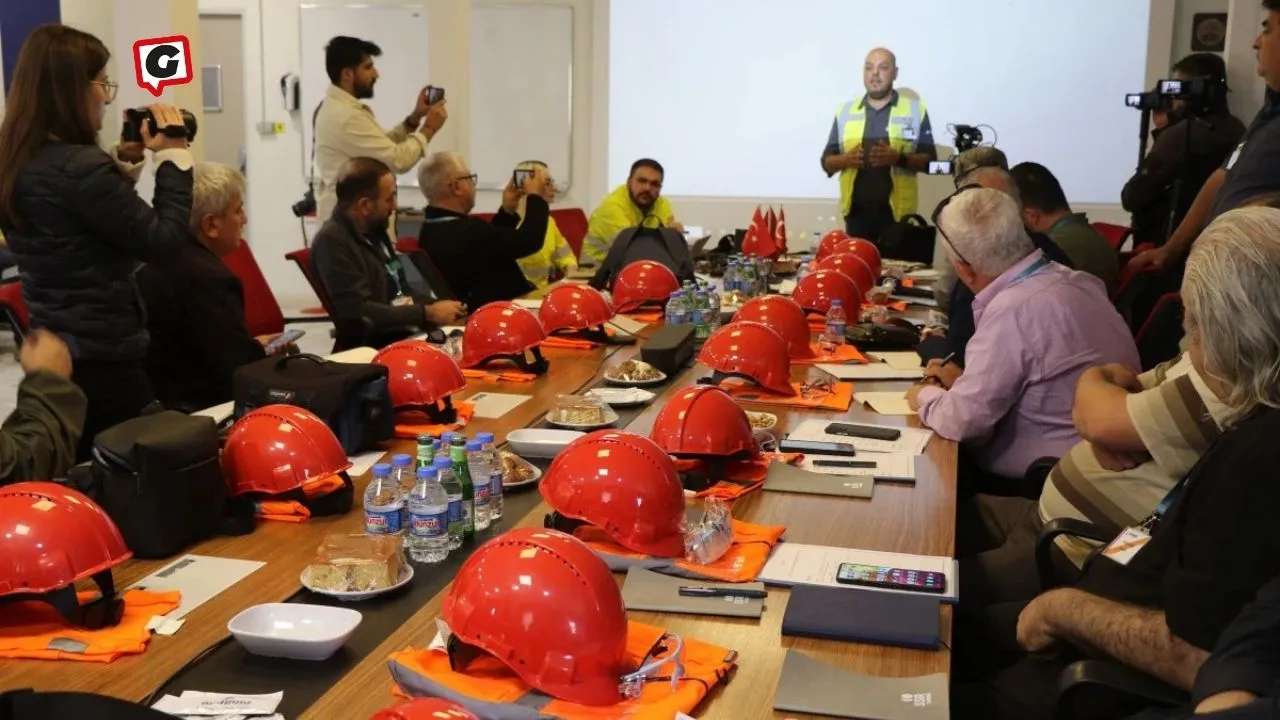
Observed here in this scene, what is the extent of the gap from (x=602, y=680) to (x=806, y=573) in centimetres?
57

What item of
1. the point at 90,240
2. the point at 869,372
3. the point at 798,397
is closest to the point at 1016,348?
the point at 798,397

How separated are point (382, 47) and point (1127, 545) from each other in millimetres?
8599

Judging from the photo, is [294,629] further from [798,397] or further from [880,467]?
[798,397]

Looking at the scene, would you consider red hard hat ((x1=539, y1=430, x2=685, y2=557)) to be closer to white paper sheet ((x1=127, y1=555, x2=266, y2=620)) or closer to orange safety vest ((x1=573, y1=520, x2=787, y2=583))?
orange safety vest ((x1=573, y1=520, x2=787, y2=583))

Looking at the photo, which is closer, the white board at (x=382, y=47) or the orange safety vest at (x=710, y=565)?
the orange safety vest at (x=710, y=565)

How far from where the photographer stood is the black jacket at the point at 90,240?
307 centimetres

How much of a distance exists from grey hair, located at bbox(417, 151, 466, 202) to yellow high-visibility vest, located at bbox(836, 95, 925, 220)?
11.4 ft

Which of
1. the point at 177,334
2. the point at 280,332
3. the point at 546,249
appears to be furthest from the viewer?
the point at 546,249

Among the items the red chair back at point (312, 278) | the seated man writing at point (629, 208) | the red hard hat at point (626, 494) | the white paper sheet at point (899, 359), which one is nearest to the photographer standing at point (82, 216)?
the red chair back at point (312, 278)

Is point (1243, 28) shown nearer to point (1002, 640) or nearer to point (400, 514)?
point (1002, 640)

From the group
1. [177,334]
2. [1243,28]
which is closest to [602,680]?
[177,334]

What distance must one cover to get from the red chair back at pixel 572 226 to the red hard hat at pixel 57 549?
624cm

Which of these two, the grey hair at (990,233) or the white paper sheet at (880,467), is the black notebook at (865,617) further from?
the grey hair at (990,233)

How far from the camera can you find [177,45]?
5.45 meters
